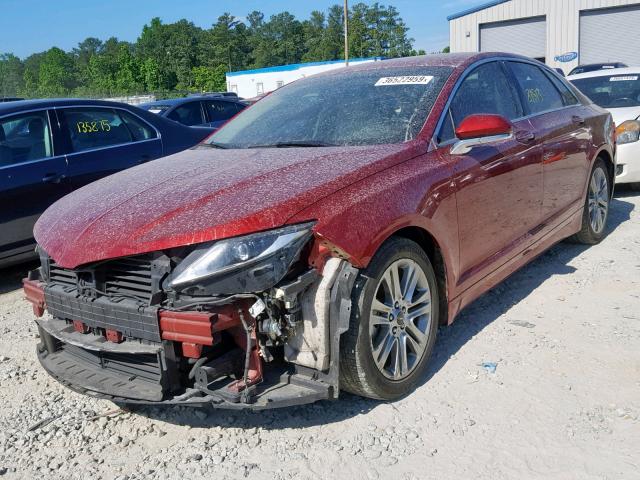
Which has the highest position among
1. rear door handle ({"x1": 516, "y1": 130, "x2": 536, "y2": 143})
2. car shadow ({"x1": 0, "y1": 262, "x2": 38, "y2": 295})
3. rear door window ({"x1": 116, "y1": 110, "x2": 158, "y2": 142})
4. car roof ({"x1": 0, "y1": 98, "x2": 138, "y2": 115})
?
car roof ({"x1": 0, "y1": 98, "x2": 138, "y2": 115})

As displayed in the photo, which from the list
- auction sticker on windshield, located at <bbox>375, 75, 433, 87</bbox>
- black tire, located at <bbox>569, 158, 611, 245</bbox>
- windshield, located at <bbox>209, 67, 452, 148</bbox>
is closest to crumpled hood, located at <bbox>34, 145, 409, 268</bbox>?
windshield, located at <bbox>209, 67, 452, 148</bbox>

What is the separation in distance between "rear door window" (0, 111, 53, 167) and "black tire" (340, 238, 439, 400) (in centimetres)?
390

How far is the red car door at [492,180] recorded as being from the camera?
3479mm

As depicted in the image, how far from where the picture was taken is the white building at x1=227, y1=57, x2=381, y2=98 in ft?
157

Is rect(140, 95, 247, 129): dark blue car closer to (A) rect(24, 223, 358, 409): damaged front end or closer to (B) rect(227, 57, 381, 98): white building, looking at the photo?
(A) rect(24, 223, 358, 409): damaged front end

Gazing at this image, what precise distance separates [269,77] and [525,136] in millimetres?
50332

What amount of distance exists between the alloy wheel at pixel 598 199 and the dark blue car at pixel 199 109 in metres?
7.11

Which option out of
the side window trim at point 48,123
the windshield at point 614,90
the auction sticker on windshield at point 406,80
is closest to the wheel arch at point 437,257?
the auction sticker on windshield at point 406,80

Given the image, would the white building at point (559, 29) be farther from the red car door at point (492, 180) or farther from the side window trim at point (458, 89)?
the red car door at point (492, 180)

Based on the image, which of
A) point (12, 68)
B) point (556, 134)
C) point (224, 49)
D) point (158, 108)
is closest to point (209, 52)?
point (224, 49)

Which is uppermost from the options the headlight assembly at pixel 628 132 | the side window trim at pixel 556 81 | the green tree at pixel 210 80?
the green tree at pixel 210 80

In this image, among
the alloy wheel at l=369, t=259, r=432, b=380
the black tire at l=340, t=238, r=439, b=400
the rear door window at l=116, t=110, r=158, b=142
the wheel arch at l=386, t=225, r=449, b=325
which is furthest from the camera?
the rear door window at l=116, t=110, r=158, b=142

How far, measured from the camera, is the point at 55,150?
566cm

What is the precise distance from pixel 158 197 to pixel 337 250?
2.87ft
